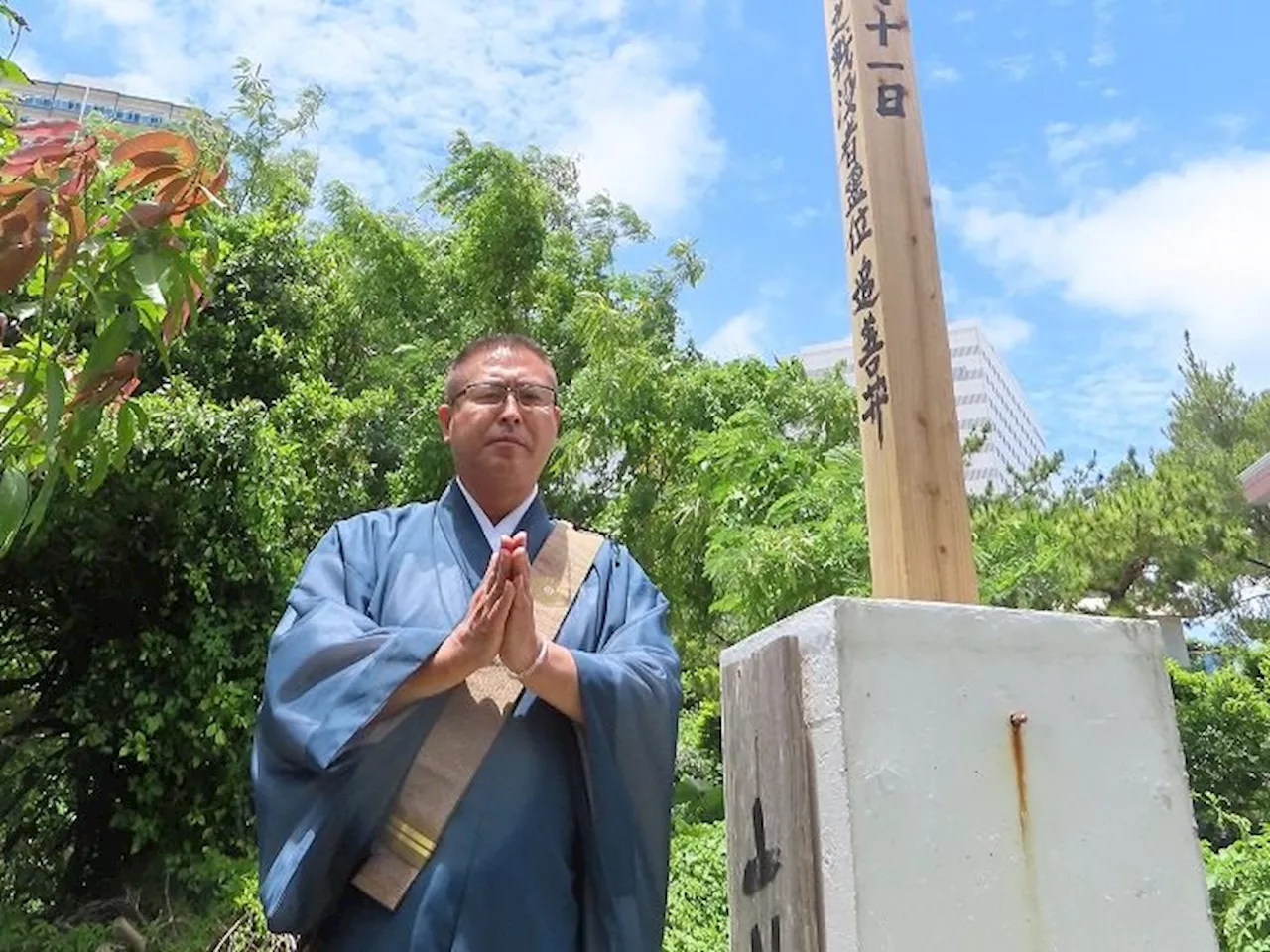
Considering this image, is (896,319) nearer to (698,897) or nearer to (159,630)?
(698,897)

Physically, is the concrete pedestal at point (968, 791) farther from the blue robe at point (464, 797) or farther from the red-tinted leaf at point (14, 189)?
the red-tinted leaf at point (14, 189)

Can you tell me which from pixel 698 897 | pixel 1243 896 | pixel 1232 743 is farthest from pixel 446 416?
pixel 1232 743

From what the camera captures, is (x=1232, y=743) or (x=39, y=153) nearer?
(x=39, y=153)

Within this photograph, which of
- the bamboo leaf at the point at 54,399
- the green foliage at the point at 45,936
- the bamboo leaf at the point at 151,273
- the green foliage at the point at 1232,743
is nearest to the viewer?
the bamboo leaf at the point at 54,399

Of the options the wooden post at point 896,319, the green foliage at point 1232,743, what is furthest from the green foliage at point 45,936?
the green foliage at point 1232,743

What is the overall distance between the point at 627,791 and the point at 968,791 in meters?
0.55

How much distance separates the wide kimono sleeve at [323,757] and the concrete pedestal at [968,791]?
631 mm

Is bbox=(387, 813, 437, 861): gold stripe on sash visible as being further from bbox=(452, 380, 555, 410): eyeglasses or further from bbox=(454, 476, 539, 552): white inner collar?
bbox=(452, 380, 555, 410): eyeglasses

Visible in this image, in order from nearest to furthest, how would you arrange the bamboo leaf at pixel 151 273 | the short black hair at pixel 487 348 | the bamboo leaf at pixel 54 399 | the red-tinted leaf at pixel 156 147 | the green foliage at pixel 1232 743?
1. the bamboo leaf at pixel 54 399
2. the bamboo leaf at pixel 151 273
3. the red-tinted leaf at pixel 156 147
4. the short black hair at pixel 487 348
5. the green foliage at pixel 1232 743

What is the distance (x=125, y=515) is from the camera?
5168 millimetres

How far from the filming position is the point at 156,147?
164cm

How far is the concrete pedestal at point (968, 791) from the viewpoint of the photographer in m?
1.60

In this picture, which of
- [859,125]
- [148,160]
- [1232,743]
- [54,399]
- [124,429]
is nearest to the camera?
[54,399]

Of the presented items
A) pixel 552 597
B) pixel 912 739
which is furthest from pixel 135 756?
pixel 912 739
